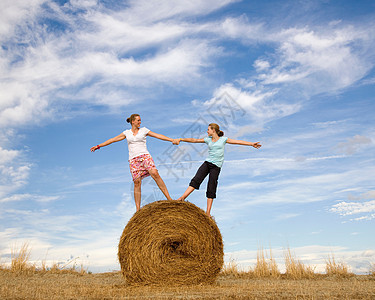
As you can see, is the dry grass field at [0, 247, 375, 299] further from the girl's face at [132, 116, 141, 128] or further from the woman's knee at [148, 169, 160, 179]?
the girl's face at [132, 116, 141, 128]

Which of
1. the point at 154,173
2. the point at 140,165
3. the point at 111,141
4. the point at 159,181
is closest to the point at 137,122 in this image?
the point at 111,141

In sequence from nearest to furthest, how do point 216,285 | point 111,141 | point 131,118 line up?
point 216,285 → point 131,118 → point 111,141

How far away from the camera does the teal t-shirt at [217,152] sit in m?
8.38

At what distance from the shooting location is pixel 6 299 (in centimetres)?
604

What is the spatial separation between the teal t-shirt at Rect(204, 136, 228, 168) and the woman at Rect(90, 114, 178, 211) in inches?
32.0

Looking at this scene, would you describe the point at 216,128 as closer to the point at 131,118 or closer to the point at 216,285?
the point at 131,118

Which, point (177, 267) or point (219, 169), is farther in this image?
point (219, 169)

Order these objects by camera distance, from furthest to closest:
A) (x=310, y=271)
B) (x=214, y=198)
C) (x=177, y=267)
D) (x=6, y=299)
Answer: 1. (x=310, y=271)
2. (x=214, y=198)
3. (x=177, y=267)
4. (x=6, y=299)

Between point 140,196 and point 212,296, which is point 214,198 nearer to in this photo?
point 140,196

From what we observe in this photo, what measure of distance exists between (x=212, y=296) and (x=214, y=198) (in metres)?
2.53

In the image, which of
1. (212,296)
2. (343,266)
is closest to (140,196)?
(212,296)

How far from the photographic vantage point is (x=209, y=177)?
8336 mm

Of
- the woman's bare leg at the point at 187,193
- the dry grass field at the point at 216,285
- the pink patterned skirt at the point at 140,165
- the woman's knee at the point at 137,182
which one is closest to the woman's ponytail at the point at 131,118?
the pink patterned skirt at the point at 140,165

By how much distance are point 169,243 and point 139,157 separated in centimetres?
196
